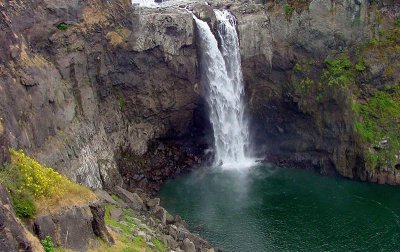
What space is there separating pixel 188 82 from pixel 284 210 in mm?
16427

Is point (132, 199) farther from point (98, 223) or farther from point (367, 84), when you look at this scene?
point (367, 84)

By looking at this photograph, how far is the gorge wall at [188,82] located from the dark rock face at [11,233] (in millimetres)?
20882

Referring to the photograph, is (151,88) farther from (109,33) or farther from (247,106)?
(247,106)

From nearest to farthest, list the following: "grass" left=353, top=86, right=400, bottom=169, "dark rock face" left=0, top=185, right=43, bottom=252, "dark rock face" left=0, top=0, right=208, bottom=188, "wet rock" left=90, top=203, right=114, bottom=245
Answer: "dark rock face" left=0, top=185, right=43, bottom=252 < "wet rock" left=90, top=203, right=114, bottom=245 < "dark rock face" left=0, top=0, right=208, bottom=188 < "grass" left=353, top=86, right=400, bottom=169

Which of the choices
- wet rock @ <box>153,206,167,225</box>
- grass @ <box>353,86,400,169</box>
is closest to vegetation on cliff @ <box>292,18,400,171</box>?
grass @ <box>353,86,400,169</box>

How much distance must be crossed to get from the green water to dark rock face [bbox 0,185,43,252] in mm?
21581

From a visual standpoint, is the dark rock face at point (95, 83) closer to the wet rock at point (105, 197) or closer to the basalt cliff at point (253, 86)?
the basalt cliff at point (253, 86)

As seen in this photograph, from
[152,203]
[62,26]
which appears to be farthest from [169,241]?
[62,26]

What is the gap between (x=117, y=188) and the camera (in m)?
45.8

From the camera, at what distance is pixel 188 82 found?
55094 millimetres

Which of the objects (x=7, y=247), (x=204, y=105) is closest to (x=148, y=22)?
(x=204, y=105)

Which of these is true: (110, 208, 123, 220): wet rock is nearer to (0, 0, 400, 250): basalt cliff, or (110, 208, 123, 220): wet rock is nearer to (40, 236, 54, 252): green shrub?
(0, 0, 400, 250): basalt cliff

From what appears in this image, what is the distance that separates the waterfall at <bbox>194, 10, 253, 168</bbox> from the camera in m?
54.7

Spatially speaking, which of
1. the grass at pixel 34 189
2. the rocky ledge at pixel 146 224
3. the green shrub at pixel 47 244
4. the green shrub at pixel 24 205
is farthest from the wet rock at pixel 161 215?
the green shrub at pixel 24 205
